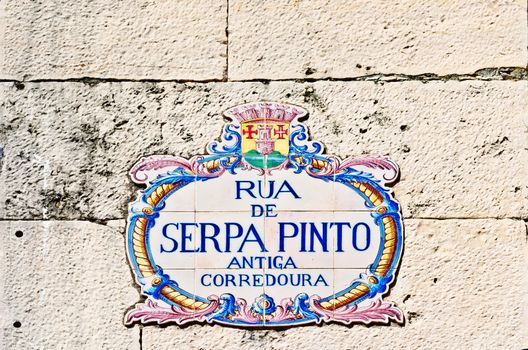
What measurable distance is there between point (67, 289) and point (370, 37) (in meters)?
1.43

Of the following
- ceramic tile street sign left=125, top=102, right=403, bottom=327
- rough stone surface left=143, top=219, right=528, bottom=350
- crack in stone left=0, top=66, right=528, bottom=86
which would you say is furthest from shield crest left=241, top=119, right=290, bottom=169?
rough stone surface left=143, top=219, right=528, bottom=350

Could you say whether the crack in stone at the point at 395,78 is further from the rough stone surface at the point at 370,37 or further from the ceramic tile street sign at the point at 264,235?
the ceramic tile street sign at the point at 264,235

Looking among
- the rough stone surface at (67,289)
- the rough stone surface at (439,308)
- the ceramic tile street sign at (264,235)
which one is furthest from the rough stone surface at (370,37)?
the rough stone surface at (67,289)

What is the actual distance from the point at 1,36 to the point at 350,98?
131cm

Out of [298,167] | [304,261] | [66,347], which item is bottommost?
[66,347]

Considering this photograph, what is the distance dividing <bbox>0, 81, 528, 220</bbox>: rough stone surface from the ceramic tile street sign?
0.25ft

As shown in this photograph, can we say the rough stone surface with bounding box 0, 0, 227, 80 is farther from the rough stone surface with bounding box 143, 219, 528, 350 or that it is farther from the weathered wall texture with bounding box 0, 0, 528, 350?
the rough stone surface with bounding box 143, 219, 528, 350

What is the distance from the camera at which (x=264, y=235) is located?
3.11 meters

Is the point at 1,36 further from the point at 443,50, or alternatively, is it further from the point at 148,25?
the point at 443,50

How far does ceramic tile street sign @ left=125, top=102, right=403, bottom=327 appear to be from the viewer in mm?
3084

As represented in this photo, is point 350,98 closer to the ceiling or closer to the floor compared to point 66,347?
closer to the ceiling

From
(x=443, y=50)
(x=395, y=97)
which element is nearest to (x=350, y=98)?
(x=395, y=97)

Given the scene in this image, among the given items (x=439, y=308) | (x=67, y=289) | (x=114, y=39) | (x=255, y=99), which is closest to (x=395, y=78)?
(x=255, y=99)

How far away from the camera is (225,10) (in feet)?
10.6
